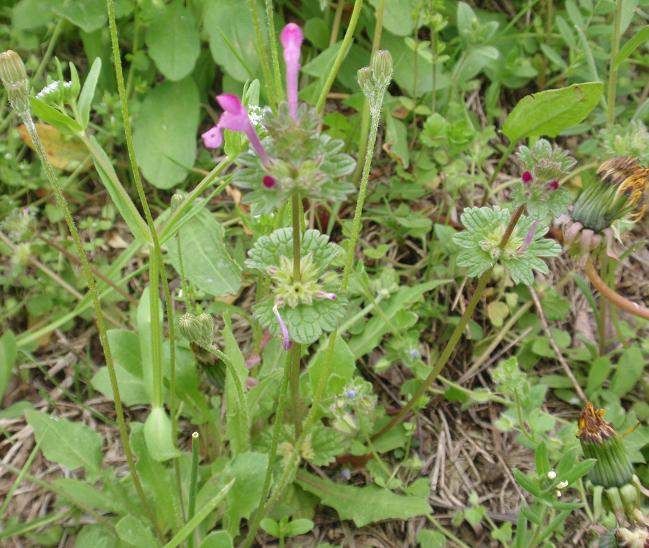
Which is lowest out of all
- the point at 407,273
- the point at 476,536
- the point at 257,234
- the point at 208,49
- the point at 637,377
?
the point at 476,536

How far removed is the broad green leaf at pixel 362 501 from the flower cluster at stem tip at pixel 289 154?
94cm

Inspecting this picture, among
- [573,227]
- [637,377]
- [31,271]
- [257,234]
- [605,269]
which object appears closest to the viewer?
[573,227]

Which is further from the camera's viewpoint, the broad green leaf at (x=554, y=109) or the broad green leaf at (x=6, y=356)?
the broad green leaf at (x=6, y=356)

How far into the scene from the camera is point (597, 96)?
148cm

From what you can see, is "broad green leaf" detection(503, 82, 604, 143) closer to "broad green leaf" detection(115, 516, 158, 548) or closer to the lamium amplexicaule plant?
the lamium amplexicaule plant

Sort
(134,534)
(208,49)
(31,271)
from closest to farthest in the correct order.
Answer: (134,534) → (31,271) → (208,49)

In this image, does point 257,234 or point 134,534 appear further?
point 257,234

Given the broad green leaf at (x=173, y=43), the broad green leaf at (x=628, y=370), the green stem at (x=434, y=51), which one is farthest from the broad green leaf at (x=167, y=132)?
the broad green leaf at (x=628, y=370)

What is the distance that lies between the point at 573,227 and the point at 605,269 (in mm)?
597

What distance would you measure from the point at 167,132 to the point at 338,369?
119 cm

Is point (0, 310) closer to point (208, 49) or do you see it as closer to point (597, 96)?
point (208, 49)

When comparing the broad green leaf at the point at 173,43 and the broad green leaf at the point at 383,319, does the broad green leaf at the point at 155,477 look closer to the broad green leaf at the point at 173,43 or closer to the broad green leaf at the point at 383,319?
the broad green leaf at the point at 383,319

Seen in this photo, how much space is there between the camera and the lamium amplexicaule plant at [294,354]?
1.11 m

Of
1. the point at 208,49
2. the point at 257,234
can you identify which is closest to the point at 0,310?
the point at 257,234
